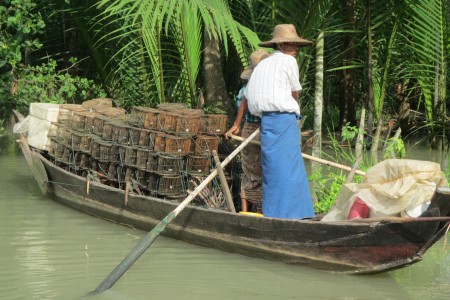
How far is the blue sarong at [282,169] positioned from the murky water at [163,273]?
0.43 m

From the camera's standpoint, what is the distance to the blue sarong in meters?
6.33

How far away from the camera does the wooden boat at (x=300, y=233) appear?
5.52 m

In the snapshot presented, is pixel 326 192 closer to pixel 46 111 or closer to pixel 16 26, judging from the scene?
pixel 46 111

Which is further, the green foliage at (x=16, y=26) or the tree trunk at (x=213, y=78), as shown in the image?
the tree trunk at (x=213, y=78)

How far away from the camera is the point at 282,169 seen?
20.8ft

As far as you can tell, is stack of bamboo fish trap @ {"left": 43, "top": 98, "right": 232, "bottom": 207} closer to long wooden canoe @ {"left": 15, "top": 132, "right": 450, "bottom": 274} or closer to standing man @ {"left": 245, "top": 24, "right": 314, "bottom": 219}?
long wooden canoe @ {"left": 15, "top": 132, "right": 450, "bottom": 274}

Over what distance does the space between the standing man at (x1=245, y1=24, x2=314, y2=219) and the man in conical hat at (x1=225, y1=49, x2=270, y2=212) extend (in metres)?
0.32

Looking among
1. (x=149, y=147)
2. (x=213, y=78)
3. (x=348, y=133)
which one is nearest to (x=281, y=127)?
(x=348, y=133)

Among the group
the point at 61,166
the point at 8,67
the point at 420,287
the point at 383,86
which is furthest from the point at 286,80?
the point at 8,67

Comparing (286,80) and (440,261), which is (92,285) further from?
(440,261)

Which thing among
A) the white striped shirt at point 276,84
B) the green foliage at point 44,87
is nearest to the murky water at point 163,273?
the white striped shirt at point 276,84

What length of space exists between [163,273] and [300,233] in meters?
1.01

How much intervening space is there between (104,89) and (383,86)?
3.80 m

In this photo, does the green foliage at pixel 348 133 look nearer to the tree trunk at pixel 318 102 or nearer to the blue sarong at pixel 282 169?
the tree trunk at pixel 318 102
